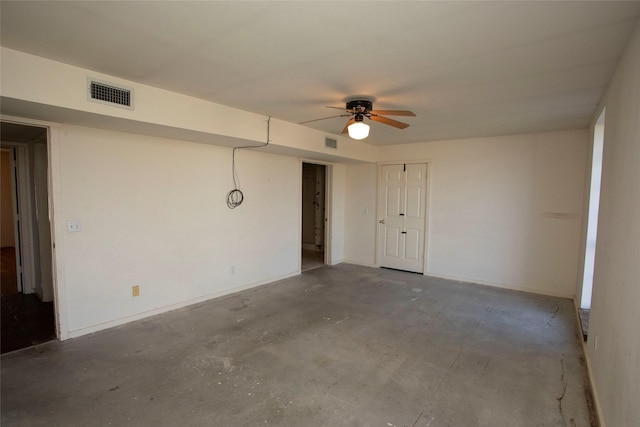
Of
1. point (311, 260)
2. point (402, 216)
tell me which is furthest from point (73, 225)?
point (402, 216)

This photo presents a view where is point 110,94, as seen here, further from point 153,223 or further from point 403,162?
point 403,162

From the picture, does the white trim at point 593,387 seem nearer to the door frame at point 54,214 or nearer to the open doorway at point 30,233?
the door frame at point 54,214

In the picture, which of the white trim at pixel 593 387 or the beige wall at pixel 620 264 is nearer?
the beige wall at pixel 620 264

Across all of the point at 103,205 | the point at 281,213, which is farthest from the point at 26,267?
the point at 281,213

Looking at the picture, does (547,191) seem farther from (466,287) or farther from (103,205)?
(103,205)

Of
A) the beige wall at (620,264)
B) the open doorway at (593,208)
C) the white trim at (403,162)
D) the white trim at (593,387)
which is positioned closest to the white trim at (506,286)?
the open doorway at (593,208)

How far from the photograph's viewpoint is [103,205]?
3342mm

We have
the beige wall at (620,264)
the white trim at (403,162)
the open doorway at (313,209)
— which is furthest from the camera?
the open doorway at (313,209)

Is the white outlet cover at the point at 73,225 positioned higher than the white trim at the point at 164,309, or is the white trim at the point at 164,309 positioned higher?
the white outlet cover at the point at 73,225

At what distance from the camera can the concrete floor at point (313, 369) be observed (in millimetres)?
2133

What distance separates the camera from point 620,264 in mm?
1889

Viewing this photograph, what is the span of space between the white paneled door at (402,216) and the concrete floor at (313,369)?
184 centimetres

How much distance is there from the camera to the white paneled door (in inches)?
231

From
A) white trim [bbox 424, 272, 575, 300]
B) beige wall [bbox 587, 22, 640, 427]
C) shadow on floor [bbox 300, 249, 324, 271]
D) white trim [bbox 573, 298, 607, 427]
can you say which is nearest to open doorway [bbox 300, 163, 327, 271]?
shadow on floor [bbox 300, 249, 324, 271]
